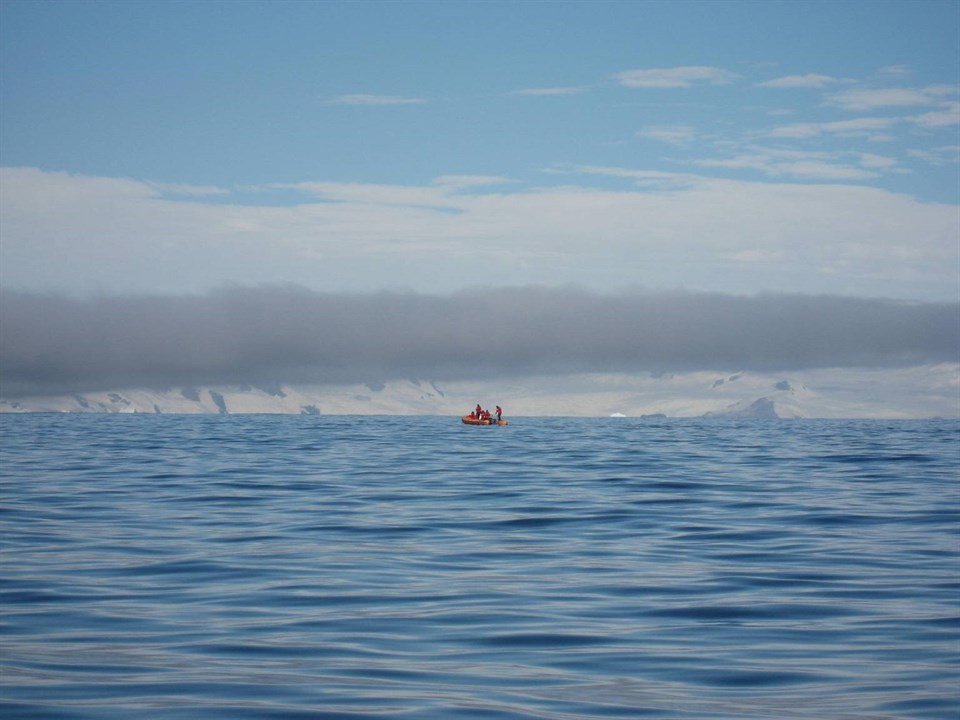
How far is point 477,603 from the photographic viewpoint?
14516 mm

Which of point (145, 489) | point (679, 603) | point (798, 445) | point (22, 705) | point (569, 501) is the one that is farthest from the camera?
point (798, 445)

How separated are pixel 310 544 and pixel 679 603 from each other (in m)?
7.54

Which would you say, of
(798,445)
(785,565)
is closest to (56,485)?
(785,565)

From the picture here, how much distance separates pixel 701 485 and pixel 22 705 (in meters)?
25.4

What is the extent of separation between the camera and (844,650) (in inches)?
477

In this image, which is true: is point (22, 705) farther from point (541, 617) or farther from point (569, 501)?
point (569, 501)

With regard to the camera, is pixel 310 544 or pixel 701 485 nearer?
pixel 310 544

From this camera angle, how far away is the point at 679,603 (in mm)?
14625

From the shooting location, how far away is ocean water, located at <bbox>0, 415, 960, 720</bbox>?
33.7ft

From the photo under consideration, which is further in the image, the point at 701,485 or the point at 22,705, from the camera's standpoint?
the point at 701,485

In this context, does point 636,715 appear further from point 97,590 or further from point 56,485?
point 56,485

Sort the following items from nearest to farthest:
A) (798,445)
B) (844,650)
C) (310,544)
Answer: (844,650) < (310,544) < (798,445)

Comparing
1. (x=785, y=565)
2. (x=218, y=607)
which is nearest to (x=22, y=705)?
(x=218, y=607)

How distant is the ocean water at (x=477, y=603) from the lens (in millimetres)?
10258
